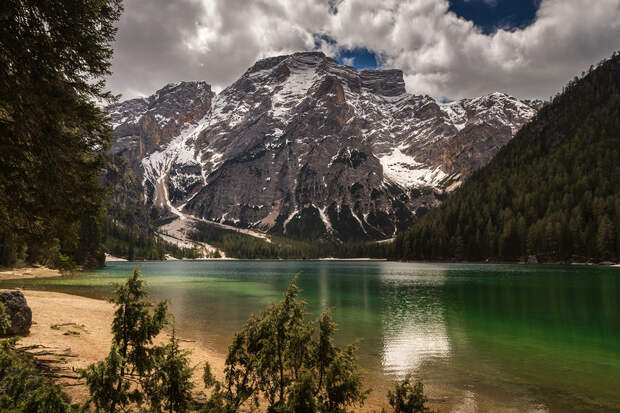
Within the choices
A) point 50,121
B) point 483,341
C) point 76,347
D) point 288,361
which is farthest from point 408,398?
point 483,341

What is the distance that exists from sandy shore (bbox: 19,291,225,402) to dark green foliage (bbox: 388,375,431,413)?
204 inches

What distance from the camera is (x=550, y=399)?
554 inches

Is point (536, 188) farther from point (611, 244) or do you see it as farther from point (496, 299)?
point (496, 299)

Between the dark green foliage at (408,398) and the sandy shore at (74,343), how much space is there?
204 inches

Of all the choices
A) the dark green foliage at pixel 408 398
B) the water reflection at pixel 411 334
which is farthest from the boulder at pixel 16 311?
the dark green foliage at pixel 408 398

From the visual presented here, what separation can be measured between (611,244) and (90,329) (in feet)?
450

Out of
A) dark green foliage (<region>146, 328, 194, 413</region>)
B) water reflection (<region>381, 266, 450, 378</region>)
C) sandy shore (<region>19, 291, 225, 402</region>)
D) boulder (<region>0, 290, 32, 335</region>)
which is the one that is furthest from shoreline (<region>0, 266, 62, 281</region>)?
dark green foliage (<region>146, 328, 194, 413</region>)

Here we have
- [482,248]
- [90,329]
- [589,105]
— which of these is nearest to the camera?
[90,329]

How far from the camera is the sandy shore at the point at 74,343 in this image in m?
12.4

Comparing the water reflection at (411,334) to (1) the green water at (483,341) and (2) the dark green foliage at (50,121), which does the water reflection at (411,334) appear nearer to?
(1) the green water at (483,341)

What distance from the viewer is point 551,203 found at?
139 meters

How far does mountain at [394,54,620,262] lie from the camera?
11894cm

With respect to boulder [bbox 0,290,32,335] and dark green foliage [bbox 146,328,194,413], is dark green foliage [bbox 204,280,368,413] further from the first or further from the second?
boulder [bbox 0,290,32,335]

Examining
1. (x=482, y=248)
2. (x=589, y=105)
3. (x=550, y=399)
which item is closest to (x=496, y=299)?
(x=550, y=399)
